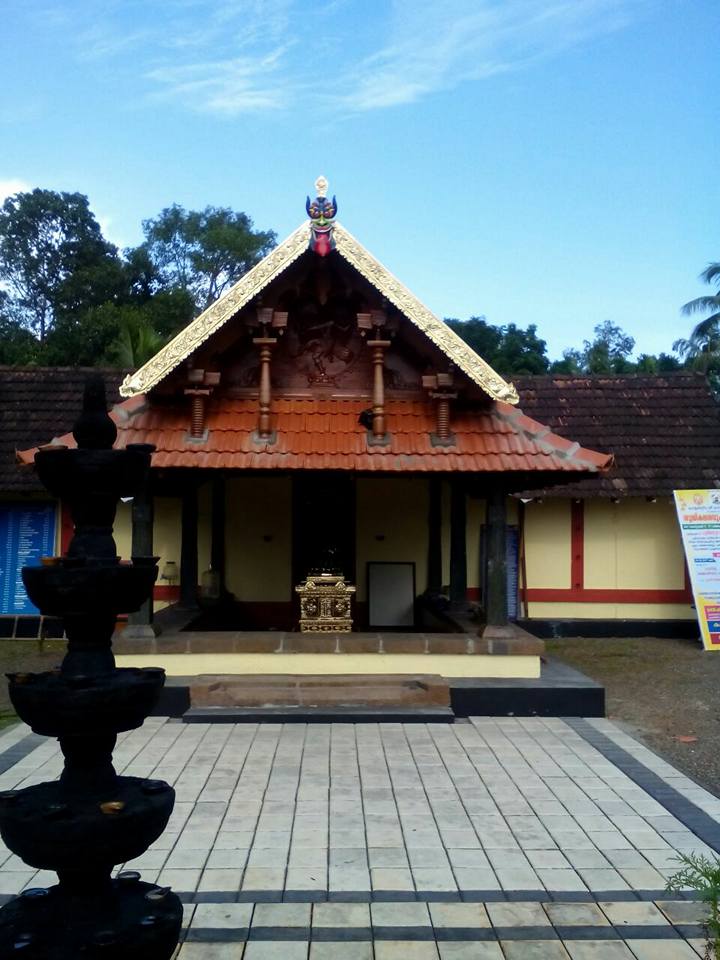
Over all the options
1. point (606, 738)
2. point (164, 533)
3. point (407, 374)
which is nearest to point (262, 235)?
point (164, 533)

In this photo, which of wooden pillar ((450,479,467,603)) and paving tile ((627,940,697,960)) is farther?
wooden pillar ((450,479,467,603))

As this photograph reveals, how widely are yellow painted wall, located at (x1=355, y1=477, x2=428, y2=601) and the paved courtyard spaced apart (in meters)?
5.44

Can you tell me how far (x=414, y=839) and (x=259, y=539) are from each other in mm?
8354

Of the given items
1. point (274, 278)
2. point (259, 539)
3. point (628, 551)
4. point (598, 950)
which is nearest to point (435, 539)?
point (259, 539)

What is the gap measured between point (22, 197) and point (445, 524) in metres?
29.7

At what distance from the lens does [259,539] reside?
13.4 m

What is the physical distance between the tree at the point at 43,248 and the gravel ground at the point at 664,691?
1116 inches

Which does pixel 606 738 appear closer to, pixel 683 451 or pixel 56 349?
pixel 683 451

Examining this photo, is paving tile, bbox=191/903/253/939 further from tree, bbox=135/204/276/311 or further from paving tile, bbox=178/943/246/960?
tree, bbox=135/204/276/311

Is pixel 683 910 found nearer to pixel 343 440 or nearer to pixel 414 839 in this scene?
pixel 414 839

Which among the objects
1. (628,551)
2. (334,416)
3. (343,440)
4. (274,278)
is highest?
(274,278)

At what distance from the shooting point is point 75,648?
317 centimetres

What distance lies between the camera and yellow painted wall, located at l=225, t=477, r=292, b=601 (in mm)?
13312

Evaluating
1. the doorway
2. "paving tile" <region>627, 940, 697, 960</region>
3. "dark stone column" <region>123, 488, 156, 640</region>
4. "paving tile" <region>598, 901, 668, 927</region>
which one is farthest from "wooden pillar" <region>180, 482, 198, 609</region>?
"paving tile" <region>627, 940, 697, 960</region>
